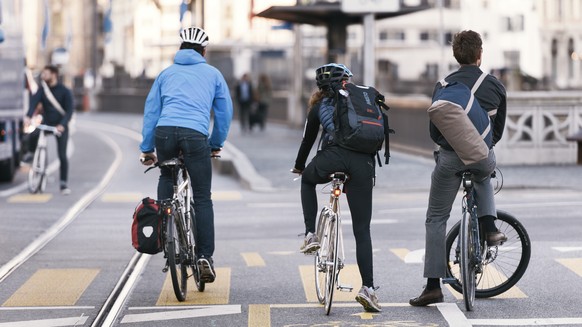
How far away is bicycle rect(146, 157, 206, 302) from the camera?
9359mm

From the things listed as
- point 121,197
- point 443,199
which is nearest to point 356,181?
point 443,199

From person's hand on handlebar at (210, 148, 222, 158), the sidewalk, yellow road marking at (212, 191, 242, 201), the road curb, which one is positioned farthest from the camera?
the road curb

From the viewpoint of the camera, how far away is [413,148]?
28047 millimetres

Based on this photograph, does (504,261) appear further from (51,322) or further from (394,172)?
(394,172)

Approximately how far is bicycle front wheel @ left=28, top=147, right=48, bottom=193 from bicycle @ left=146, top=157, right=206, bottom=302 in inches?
407

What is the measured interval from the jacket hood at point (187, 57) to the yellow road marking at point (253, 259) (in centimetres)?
238

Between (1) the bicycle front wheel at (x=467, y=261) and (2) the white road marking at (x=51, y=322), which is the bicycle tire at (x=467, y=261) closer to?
(1) the bicycle front wheel at (x=467, y=261)

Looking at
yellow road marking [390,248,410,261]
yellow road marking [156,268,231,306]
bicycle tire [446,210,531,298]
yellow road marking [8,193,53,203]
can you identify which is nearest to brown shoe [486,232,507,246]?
bicycle tire [446,210,531,298]

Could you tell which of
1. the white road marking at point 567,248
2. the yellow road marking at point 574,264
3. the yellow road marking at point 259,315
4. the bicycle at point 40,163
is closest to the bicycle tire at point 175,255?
the yellow road marking at point 259,315

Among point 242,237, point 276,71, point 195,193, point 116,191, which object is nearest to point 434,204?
point 195,193

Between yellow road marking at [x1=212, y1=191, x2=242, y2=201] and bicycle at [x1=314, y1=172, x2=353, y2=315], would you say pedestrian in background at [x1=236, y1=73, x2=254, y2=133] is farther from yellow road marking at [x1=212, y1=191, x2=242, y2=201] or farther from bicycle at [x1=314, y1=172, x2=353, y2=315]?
bicycle at [x1=314, y1=172, x2=353, y2=315]

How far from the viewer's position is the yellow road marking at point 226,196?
63.1 ft

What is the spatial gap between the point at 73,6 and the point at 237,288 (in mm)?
118286

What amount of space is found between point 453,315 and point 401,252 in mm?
3644
